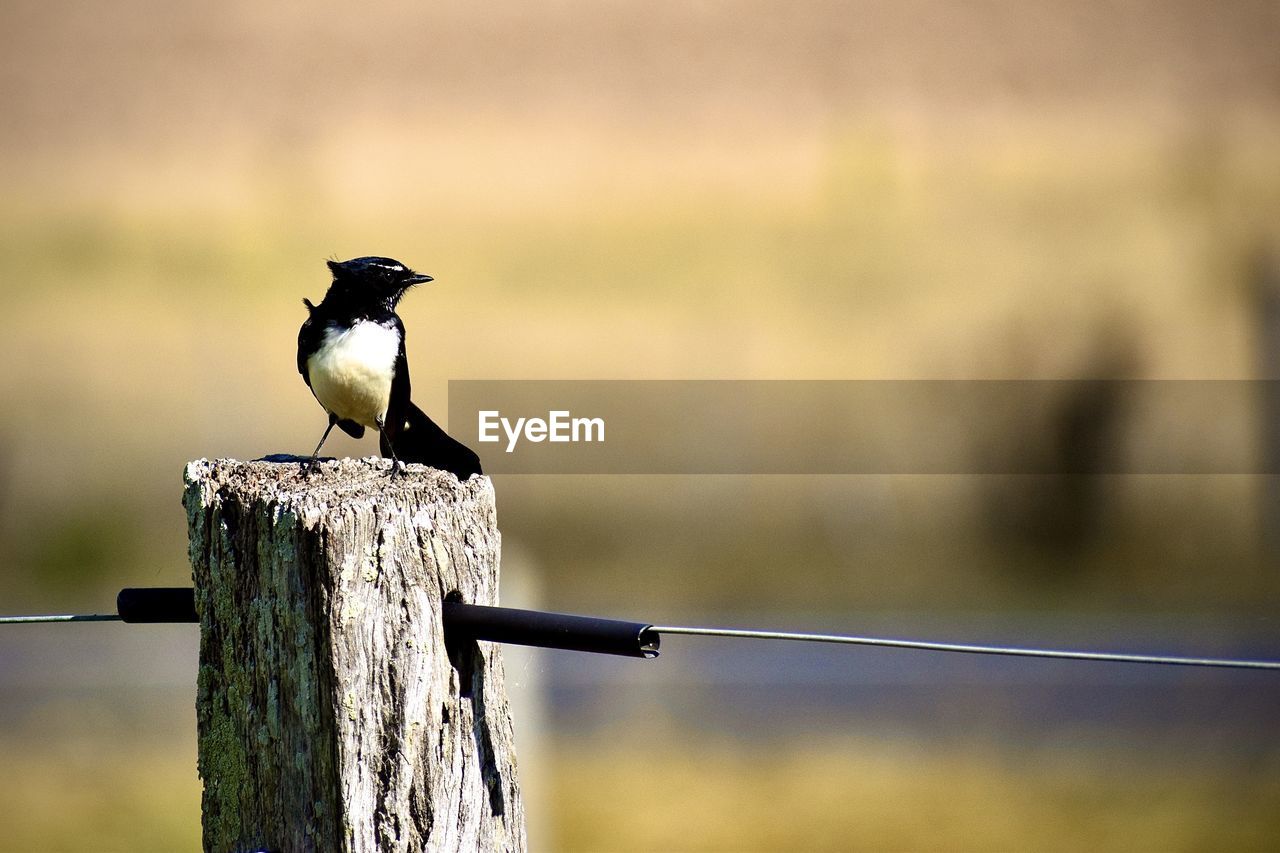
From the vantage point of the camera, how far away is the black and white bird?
8.02ft

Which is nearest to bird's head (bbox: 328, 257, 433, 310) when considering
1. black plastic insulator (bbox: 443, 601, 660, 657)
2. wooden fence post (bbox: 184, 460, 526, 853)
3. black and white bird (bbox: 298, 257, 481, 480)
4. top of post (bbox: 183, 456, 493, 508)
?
black and white bird (bbox: 298, 257, 481, 480)

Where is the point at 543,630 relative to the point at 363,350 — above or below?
below

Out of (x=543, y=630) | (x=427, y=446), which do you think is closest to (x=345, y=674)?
(x=543, y=630)

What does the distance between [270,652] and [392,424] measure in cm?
111

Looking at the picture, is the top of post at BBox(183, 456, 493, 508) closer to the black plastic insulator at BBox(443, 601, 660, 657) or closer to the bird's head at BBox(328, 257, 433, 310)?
the black plastic insulator at BBox(443, 601, 660, 657)

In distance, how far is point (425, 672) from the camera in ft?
4.38

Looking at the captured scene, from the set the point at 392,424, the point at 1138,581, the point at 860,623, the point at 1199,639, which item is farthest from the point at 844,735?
the point at 392,424

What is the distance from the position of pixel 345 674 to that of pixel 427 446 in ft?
3.16

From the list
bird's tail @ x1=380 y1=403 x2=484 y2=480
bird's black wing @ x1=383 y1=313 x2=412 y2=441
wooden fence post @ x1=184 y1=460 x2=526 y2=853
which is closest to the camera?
wooden fence post @ x1=184 y1=460 x2=526 y2=853

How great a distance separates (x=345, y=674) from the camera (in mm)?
1289

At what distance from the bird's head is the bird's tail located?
0.26 m

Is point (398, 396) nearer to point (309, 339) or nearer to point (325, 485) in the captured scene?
point (309, 339)

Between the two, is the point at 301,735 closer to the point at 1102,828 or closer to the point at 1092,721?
the point at 1102,828

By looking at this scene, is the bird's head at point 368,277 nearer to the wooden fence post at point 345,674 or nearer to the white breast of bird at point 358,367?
the white breast of bird at point 358,367
